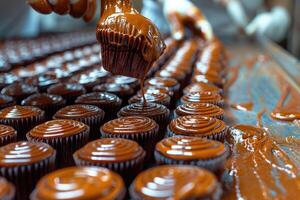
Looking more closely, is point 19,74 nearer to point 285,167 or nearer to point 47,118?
point 47,118

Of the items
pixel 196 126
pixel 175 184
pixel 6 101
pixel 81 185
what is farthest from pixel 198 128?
pixel 6 101

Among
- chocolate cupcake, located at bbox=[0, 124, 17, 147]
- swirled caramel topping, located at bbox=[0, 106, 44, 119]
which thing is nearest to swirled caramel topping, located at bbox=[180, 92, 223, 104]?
swirled caramel topping, located at bbox=[0, 106, 44, 119]

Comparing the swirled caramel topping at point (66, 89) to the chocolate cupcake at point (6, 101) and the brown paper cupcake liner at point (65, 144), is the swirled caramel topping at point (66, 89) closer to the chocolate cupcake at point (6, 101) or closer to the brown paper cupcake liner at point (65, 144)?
the chocolate cupcake at point (6, 101)

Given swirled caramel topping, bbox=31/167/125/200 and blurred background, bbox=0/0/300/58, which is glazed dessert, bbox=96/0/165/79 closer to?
swirled caramel topping, bbox=31/167/125/200

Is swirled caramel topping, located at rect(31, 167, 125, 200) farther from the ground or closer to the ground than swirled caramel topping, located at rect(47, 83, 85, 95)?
closer to the ground

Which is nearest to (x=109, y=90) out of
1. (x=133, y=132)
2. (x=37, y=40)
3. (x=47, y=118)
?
(x=47, y=118)

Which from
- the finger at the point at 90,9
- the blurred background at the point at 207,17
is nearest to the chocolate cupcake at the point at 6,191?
the finger at the point at 90,9
